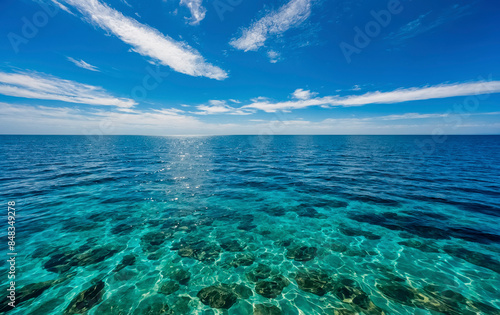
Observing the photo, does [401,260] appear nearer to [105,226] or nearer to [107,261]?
[107,261]

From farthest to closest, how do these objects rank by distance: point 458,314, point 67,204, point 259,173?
point 259,173 → point 67,204 → point 458,314

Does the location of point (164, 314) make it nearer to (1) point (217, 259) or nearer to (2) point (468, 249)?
(1) point (217, 259)

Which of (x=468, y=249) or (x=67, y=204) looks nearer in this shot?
(x=468, y=249)

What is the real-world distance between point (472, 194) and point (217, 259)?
30.0 meters

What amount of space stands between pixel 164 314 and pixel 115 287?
10.6 feet

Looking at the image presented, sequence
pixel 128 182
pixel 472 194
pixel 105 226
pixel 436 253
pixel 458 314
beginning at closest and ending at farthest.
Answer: pixel 458 314 < pixel 436 253 < pixel 105 226 < pixel 472 194 < pixel 128 182

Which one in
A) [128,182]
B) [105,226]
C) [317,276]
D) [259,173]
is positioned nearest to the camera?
[317,276]

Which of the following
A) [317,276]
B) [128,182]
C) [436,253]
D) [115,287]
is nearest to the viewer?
[115,287]

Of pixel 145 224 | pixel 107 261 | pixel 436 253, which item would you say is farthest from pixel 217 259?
pixel 436 253

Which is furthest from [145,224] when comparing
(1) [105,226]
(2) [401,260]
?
(2) [401,260]

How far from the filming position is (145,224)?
14.7m

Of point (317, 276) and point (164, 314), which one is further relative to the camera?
point (317, 276)

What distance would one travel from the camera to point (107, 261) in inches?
411

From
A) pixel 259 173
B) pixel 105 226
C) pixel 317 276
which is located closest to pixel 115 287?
pixel 105 226
